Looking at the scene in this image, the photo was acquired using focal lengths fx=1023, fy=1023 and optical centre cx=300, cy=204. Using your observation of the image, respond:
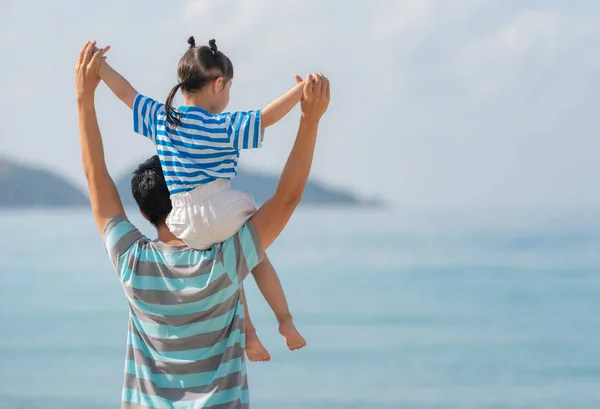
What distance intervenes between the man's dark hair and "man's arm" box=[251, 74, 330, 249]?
0.24 meters

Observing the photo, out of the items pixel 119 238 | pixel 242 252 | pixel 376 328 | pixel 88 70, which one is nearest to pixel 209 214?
pixel 242 252

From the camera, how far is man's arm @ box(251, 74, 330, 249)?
2074mm

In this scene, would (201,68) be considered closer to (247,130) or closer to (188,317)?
(247,130)

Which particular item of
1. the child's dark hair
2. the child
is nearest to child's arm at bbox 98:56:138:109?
the child

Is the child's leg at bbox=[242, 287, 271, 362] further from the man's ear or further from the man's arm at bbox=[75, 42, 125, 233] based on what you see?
the man's ear

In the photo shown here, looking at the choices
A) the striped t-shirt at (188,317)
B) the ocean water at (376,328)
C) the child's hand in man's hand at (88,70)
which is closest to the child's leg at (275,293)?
the striped t-shirt at (188,317)

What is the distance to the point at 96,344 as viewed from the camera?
500 inches

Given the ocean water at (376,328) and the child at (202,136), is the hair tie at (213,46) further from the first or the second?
the ocean water at (376,328)

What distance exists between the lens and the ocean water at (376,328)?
962 centimetres

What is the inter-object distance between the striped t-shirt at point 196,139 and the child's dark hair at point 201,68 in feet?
0.17

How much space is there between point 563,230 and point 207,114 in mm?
41684

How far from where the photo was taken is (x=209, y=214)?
2.13m

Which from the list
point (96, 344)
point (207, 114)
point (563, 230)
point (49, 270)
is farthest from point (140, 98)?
point (563, 230)

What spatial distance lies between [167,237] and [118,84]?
1.16 feet
